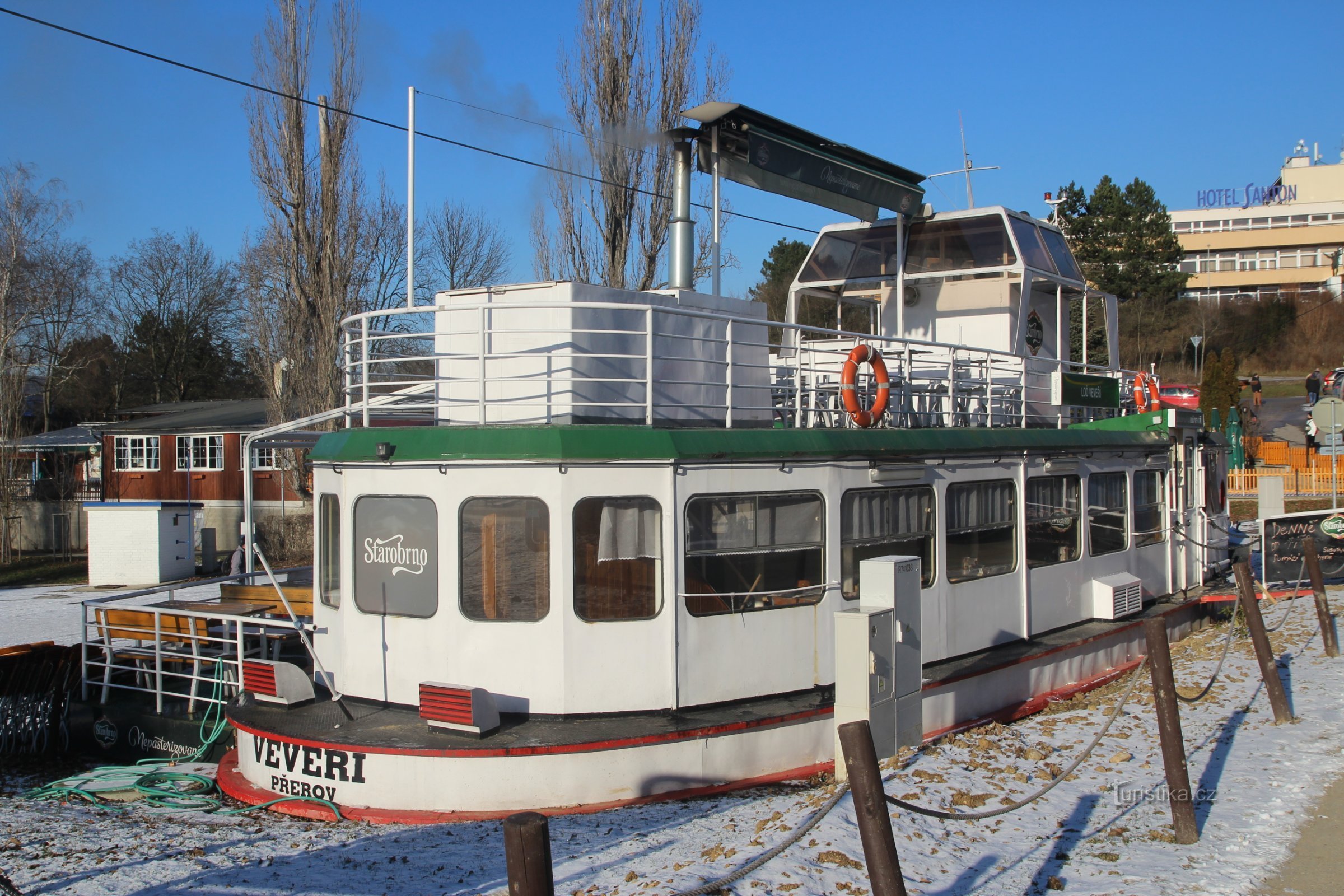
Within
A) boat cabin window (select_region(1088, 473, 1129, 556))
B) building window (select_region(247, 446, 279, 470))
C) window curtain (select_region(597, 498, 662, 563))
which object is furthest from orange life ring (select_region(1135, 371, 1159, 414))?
building window (select_region(247, 446, 279, 470))

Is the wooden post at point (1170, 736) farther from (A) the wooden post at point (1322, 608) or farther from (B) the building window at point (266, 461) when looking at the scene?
(B) the building window at point (266, 461)

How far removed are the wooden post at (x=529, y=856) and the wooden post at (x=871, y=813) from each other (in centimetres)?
Answer: 132

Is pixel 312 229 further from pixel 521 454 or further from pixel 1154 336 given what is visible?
pixel 1154 336

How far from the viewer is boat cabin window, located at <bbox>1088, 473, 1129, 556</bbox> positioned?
440 inches

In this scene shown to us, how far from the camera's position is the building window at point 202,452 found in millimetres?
30859

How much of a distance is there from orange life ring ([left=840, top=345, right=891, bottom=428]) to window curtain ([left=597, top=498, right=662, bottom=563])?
2161 millimetres

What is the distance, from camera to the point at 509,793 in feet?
20.8

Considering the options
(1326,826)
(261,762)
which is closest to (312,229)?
(261,762)

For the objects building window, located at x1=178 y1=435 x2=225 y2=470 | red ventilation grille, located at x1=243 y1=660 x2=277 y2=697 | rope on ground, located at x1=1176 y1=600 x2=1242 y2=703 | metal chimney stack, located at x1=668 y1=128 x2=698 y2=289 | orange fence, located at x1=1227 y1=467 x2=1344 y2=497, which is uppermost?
metal chimney stack, located at x1=668 y1=128 x2=698 y2=289

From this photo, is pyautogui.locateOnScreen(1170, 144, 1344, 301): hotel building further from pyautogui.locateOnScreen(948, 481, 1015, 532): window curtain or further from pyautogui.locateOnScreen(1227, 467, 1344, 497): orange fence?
pyautogui.locateOnScreen(948, 481, 1015, 532): window curtain

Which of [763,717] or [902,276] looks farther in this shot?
[902,276]

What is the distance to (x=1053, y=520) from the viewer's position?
1049 cm

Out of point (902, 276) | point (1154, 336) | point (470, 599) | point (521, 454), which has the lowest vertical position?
point (470, 599)

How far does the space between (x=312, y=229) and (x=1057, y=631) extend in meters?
21.1
